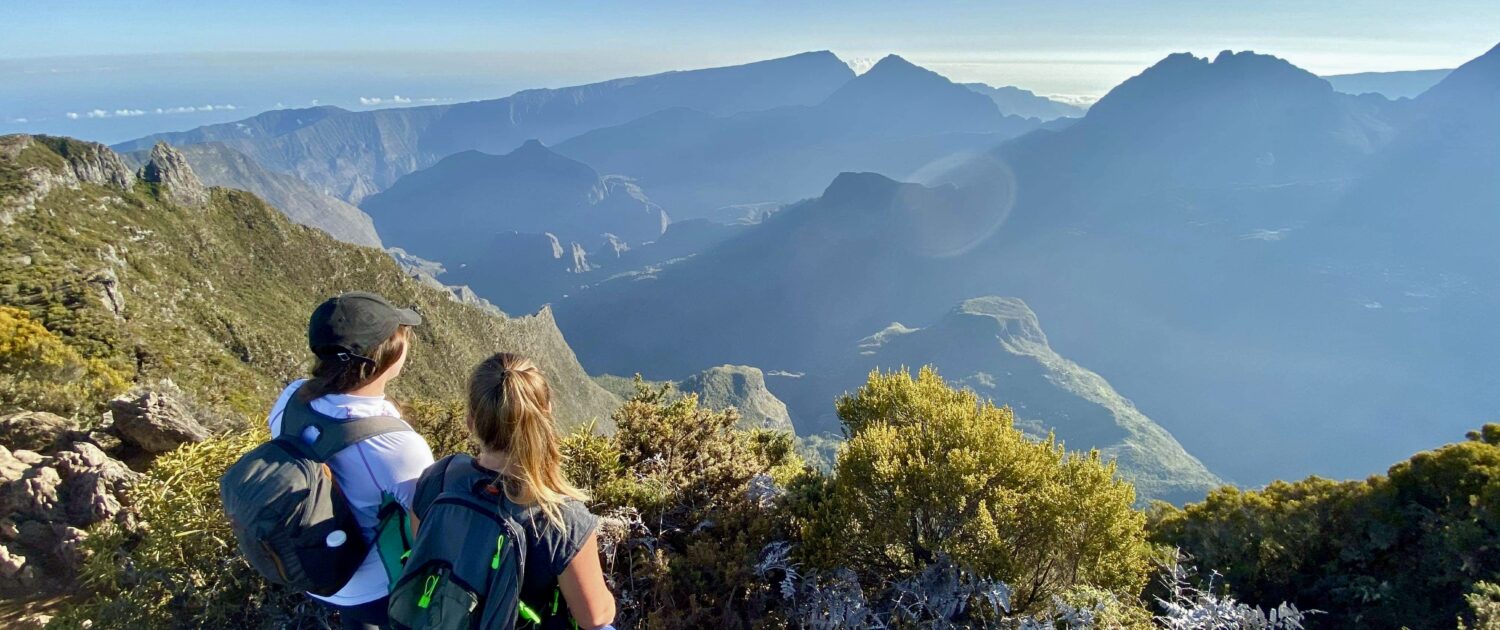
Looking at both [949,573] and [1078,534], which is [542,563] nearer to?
[949,573]

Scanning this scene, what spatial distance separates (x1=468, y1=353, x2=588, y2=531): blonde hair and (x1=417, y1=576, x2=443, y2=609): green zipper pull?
1.42ft

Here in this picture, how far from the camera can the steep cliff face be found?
73.8 ft

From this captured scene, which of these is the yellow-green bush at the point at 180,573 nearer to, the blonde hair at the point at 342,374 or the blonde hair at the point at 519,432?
the blonde hair at the point at 342,374

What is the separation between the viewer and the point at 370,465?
302 cm

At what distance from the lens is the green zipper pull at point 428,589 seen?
8.47 ft

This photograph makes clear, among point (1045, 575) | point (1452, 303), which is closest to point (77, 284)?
point (1045, 575)

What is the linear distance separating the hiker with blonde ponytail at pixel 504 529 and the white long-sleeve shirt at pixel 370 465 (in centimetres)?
23

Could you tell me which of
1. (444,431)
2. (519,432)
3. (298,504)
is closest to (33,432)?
(444,431)

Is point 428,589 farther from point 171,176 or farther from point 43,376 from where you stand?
point 171,176

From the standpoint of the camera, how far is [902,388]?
787cm

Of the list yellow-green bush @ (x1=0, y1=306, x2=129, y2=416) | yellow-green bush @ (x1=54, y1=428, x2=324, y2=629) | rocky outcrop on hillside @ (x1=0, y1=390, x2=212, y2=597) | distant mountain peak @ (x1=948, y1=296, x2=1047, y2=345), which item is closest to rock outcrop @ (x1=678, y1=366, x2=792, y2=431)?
distant mountain peak @ (x1=948, y1=296, x2=1047, y2=345)

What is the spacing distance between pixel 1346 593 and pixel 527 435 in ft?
51.4

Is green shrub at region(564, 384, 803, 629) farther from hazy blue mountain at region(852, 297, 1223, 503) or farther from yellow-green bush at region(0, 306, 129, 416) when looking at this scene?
hazy blue mountain at region(852, 297, 1223, 503)

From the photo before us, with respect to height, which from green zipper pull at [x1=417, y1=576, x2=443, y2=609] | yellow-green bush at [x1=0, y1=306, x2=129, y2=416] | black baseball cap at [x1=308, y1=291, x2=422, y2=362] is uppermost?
black baseball cap at [x1=308, y1=291, x2=422, y2=362]
